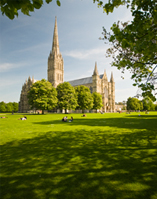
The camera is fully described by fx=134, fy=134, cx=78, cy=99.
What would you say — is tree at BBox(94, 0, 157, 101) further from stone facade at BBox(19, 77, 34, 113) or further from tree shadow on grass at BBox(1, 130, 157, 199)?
stone facade at BBox(19, 77, 34, 113)

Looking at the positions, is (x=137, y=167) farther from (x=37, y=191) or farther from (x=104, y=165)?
(x=37, y=191)

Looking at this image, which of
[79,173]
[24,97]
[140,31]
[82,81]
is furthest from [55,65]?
[79,173]

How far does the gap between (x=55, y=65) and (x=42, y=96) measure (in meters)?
54.8

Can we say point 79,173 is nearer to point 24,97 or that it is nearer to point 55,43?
point 24,97

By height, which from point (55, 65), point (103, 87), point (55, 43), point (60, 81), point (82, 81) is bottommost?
point (103, 87)

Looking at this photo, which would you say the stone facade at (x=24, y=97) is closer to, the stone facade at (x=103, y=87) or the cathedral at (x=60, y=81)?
the cathedral at (x=60, y=81)

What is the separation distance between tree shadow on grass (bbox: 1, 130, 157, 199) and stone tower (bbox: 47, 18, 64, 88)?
295ft

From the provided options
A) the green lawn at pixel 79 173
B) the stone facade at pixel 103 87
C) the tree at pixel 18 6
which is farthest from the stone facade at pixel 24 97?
the tree at pixel 18 6

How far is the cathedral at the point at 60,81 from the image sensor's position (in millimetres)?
93812

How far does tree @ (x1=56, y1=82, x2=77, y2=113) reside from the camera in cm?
5125

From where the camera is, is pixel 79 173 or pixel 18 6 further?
pixel 79 173

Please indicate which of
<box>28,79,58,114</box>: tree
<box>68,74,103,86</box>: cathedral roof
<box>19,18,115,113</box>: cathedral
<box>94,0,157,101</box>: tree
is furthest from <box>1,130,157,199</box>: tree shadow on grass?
<box>68,74,103,86</box>: cathedral roof

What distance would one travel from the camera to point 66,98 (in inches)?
2072

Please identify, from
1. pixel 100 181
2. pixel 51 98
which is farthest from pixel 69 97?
pixel 100 181
